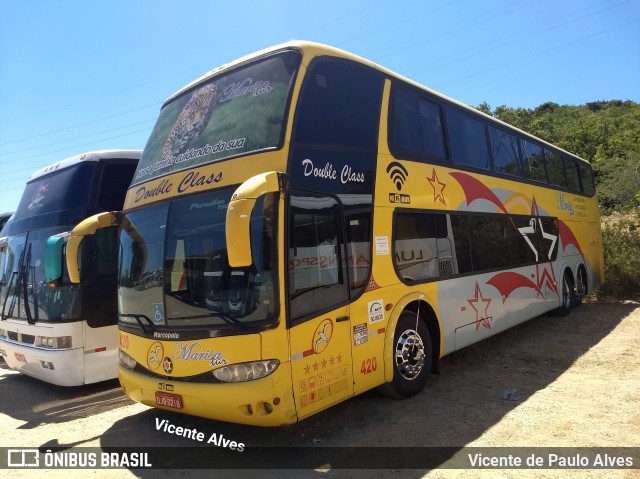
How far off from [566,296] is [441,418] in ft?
24.8

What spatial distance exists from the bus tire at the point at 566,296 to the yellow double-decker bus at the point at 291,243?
5.17m

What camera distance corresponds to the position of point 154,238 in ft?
15.2

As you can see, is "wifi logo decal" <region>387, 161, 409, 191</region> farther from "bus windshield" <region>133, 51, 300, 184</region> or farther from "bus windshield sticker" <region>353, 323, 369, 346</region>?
"bus windshield sticker" <region>353, 323, 369, 346</region>

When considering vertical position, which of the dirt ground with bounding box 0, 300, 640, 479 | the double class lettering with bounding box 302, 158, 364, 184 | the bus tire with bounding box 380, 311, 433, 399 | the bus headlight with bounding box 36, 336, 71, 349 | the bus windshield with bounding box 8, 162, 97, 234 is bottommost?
the dirt ground with bounding box 0, 300, 640, 479

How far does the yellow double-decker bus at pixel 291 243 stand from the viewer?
389cm

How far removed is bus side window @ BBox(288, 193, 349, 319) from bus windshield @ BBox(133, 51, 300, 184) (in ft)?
2.35

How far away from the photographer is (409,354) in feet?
18.0

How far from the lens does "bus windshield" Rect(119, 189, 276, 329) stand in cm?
390

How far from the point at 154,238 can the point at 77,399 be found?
11.8 ft

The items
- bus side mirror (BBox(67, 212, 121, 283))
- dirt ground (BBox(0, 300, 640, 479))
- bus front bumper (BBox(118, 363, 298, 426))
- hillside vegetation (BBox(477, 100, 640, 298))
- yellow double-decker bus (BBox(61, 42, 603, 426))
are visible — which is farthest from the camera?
hillside vegetation (BBox(477, 100, 640, 298))

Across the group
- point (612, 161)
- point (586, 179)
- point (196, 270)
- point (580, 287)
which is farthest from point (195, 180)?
point (612, 161)

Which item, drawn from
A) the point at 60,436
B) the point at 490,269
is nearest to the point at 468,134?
the point at 490,269

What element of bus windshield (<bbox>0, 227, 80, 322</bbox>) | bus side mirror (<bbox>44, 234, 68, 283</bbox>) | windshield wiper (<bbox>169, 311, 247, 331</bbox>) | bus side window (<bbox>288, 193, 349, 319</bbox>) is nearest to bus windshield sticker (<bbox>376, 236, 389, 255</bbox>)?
bus side window (<bbox>288, 193, 349, 319</bbox>)

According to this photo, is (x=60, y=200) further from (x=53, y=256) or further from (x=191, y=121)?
(x=191, y=121)
